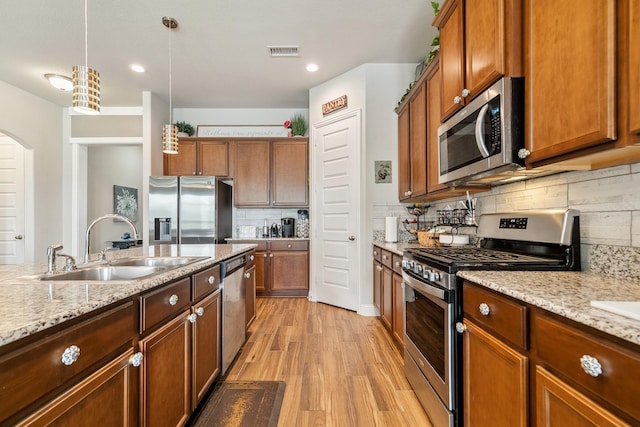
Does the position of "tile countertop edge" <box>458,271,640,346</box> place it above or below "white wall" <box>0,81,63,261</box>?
below

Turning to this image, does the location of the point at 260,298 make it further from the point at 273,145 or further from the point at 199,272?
the point at 199,272

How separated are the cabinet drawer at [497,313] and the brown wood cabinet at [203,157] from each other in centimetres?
418

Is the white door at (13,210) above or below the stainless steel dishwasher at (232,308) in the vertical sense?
above

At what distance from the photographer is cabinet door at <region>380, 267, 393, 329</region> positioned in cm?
279

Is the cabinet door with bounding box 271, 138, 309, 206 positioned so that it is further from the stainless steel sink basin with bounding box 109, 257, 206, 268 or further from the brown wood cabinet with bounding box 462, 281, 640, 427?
the brown wood cabinet with bounding box 462, 281, 640, 427

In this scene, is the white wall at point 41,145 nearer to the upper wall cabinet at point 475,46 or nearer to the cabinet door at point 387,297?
the cabinet door at point 387,297

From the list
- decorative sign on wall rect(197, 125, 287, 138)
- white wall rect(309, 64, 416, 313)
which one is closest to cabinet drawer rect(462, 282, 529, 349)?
white wall rect(309, 64, 416, 313)

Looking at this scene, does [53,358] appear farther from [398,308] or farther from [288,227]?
[288,227]

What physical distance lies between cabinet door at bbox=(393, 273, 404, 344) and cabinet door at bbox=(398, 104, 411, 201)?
3.45 ft

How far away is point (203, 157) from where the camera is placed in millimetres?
4816

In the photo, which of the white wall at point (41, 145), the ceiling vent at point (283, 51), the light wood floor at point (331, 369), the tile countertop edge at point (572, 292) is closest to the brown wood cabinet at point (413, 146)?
the ceiling vent at point (283, 51)

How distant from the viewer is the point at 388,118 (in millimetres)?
3754

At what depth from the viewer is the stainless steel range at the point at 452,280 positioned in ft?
4.60

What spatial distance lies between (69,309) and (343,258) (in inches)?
128
